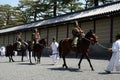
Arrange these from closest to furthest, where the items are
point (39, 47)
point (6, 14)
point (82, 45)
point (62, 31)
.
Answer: point (82, 45) < point (39, 47) < point (62, 31) < point (6, 14)

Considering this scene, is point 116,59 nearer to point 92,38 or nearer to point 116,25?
point 92,38

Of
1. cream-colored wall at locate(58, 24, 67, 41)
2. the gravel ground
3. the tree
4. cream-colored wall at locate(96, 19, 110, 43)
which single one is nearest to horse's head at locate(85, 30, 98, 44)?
the gravel ground

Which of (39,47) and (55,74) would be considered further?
(39,47)

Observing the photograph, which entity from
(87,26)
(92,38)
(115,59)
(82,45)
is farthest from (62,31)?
(115,59)

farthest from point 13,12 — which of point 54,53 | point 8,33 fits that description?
point 54,53

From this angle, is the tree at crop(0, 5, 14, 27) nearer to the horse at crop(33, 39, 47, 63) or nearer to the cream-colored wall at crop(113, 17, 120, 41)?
the cream-colored wall at crop(113, 17, 120, 41)

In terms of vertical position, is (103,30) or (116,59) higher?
(103,30)

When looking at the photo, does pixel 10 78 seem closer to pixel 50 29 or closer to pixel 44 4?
pixel 50 29

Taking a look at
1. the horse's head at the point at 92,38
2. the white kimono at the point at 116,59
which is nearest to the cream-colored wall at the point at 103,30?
the horse's head at the point at 92,38

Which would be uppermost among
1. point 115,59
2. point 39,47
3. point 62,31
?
point 62,31

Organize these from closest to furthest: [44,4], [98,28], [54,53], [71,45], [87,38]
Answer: [87,38], [71,45], [54,53], [98,28], [44,4]

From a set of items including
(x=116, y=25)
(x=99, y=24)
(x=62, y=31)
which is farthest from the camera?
(x=62, y=31)

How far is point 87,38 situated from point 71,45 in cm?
130

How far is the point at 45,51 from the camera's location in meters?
36.6
